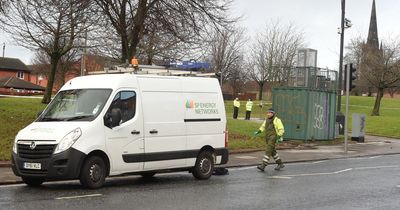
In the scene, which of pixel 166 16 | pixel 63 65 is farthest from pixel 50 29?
pixel 63 65

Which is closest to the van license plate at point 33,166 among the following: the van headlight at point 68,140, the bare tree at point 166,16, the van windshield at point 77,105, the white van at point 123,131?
the white van at point 123,131

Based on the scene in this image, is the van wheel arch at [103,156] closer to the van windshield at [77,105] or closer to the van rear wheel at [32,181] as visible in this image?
the van windshield at [77,105]

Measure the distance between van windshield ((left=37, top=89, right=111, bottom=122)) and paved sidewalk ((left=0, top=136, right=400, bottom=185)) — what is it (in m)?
2.43

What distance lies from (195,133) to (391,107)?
66857 mm

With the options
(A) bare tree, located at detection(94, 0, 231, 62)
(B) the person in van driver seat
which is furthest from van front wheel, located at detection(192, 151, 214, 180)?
Answer: (A) bare tree, located at detection(94, 0, 231, 62)

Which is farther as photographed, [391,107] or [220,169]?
[391,107]

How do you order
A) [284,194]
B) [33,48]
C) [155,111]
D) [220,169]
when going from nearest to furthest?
[284,194] < [155,111] < [220,169] < [33,48]

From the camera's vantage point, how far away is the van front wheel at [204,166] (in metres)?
13.1

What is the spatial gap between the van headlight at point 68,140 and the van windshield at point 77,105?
50cm

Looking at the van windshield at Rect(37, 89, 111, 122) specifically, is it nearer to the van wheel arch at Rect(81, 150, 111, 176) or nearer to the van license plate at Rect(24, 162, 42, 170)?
the van wheel arch at Rect(81, 150, 111, 176)

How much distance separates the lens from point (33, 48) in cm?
3853

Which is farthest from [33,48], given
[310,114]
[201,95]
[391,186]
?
[391,186]

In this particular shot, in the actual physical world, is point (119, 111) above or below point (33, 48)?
below

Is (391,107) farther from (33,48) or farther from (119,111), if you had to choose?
(119,111)
